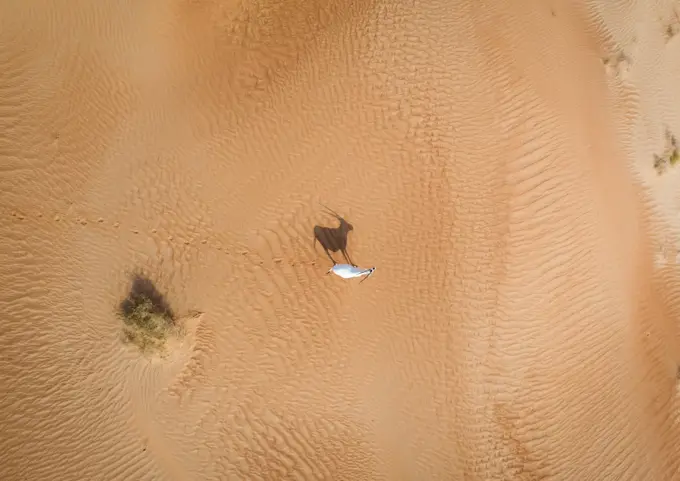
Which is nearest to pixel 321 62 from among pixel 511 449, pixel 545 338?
pixel 545 338

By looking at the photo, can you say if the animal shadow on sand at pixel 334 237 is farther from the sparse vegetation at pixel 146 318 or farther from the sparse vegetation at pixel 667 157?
the sparse vegetation at pixel 667 157

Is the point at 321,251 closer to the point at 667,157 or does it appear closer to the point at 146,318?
the point at 146,318

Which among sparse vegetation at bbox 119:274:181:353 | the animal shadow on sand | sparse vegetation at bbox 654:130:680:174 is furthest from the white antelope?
sparse vegetation at bbox 654:130:680:174

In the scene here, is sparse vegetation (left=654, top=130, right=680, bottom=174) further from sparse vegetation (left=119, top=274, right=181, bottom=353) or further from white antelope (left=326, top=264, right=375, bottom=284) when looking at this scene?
sparse vegetation (left=119, top=274, right=181, bottom=353)

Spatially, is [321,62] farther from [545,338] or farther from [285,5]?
[545,338]

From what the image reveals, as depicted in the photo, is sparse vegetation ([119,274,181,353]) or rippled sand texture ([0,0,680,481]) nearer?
sparse vegetation ([119,274,181,353])

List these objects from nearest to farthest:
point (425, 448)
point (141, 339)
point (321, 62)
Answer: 1. point (141, 339)
2. point (425, 448)
3. point (321, 62)
